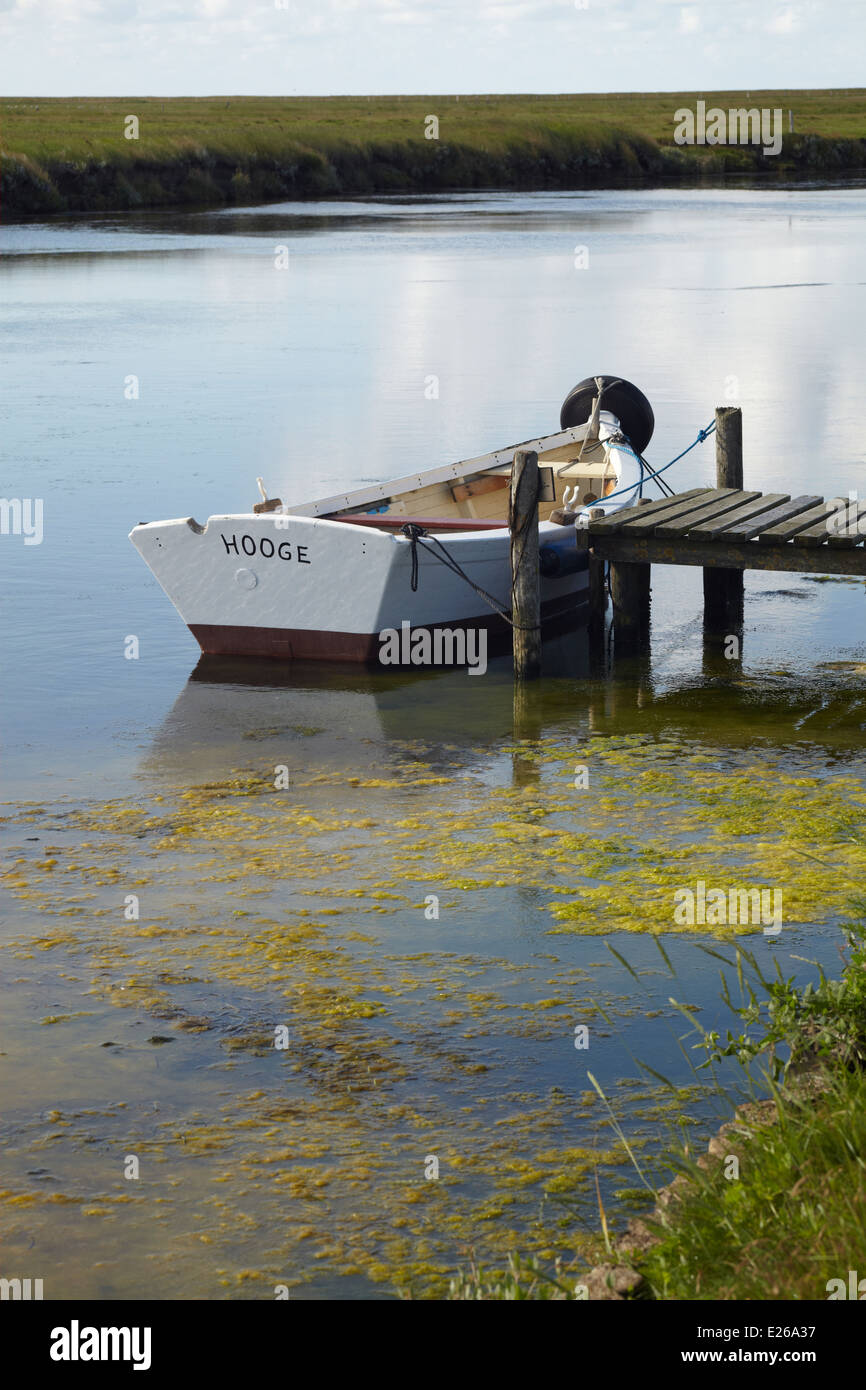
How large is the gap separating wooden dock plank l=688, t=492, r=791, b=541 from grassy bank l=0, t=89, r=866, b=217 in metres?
57.7

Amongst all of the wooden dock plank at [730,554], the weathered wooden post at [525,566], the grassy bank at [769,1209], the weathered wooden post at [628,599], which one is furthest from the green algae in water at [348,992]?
the weathered wooden post at [628,599]

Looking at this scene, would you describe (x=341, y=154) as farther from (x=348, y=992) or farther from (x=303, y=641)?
(x=348, y=992)

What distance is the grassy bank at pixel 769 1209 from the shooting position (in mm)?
4262

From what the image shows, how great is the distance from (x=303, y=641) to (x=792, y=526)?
146 inches

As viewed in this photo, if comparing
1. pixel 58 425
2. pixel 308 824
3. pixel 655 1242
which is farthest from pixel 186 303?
pixel 655 1242

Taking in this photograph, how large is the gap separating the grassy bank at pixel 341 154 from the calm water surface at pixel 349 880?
51.6 m

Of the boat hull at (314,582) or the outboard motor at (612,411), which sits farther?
the outboard motor at (612,411)

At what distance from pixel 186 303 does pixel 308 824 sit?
2917cm

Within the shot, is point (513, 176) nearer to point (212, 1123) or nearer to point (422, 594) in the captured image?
point (422, 594)

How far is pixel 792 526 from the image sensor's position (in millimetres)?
11844

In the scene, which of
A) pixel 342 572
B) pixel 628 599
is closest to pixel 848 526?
pixel 628 599

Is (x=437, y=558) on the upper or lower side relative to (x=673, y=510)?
lower

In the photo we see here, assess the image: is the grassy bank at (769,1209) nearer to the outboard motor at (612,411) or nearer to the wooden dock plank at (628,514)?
the wooden dock plank at (628,514)
